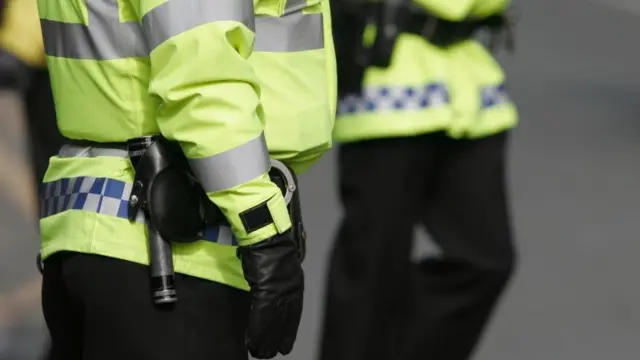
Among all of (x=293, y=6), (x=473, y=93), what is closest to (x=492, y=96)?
(x=473, y=93)

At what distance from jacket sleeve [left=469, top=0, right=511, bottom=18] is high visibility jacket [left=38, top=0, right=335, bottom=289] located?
1.16 m

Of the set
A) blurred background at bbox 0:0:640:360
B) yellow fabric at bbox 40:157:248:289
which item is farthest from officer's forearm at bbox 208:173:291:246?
blurred background at bbox 0:0:640:360

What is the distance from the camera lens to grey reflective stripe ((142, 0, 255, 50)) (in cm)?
229

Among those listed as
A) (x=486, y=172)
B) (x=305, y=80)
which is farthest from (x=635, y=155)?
(x=305, y=80)

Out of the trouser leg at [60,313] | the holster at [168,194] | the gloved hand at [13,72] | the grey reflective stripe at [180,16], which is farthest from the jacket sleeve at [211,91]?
the gloved hand at [13,72]

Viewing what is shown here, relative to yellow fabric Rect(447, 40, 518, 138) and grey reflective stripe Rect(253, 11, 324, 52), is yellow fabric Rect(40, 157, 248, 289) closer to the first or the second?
grey reflective stripe Rect(253, 11, 324, 52)

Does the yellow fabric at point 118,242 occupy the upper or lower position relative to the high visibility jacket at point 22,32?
upper

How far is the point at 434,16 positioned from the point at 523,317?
57.8 inches

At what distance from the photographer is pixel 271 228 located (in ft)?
7.82

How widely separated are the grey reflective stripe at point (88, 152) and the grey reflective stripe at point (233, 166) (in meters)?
0.20

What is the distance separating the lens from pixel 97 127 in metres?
2.49

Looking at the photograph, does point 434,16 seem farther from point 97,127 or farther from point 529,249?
point 529,249

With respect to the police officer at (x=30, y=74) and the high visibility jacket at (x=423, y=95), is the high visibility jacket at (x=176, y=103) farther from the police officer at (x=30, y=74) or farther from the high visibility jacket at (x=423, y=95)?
the police officer at (x=30, y=74)

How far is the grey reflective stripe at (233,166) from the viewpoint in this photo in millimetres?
2314
